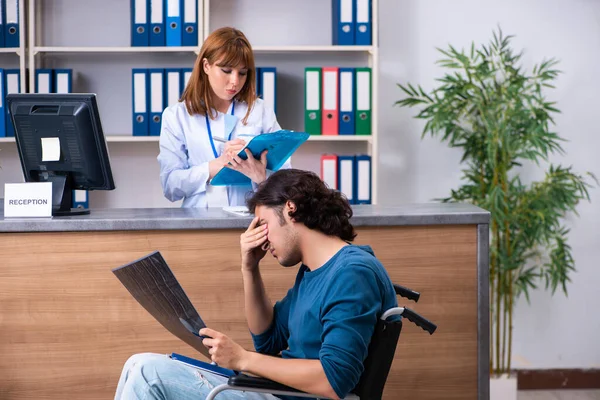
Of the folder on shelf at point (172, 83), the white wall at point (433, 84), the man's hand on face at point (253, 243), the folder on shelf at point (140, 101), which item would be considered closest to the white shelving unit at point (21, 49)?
the white wall at point (433, 84)

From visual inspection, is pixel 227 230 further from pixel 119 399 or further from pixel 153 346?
pixel 119 399

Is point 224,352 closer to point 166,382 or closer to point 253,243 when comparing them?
point 166,382

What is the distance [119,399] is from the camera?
1.72m

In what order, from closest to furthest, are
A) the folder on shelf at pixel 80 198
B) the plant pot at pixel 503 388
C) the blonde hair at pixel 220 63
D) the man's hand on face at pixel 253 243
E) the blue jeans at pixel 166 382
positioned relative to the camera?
the blue jeans at pixel 166 382 → the man's hand on face at pixel 253 243 → the blonde hair at pixel 220 63 → the plant pot at pixel 503 388 → the folder on shelf at pixel 80 198

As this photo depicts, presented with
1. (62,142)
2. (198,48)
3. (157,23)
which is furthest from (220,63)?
(157,23)

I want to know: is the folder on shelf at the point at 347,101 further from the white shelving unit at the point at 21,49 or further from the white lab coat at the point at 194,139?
the white shelving unit at the point at 21,49

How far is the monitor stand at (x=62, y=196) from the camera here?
2.36 meters

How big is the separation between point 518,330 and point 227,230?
2.13 meters

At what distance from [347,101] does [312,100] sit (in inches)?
6.5

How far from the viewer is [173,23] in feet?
11.9

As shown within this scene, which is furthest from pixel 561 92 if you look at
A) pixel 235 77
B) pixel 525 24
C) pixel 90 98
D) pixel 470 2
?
pixel 90 98

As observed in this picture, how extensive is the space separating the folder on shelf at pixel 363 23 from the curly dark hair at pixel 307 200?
2.06 m

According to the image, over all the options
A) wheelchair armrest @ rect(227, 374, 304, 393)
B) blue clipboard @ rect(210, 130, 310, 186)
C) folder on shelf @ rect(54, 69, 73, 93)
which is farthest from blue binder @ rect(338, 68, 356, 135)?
wheelchair armrest @ rect(227, 374, 304, 393)

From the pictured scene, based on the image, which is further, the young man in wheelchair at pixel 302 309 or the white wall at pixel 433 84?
the white wall at pixel 433 84
